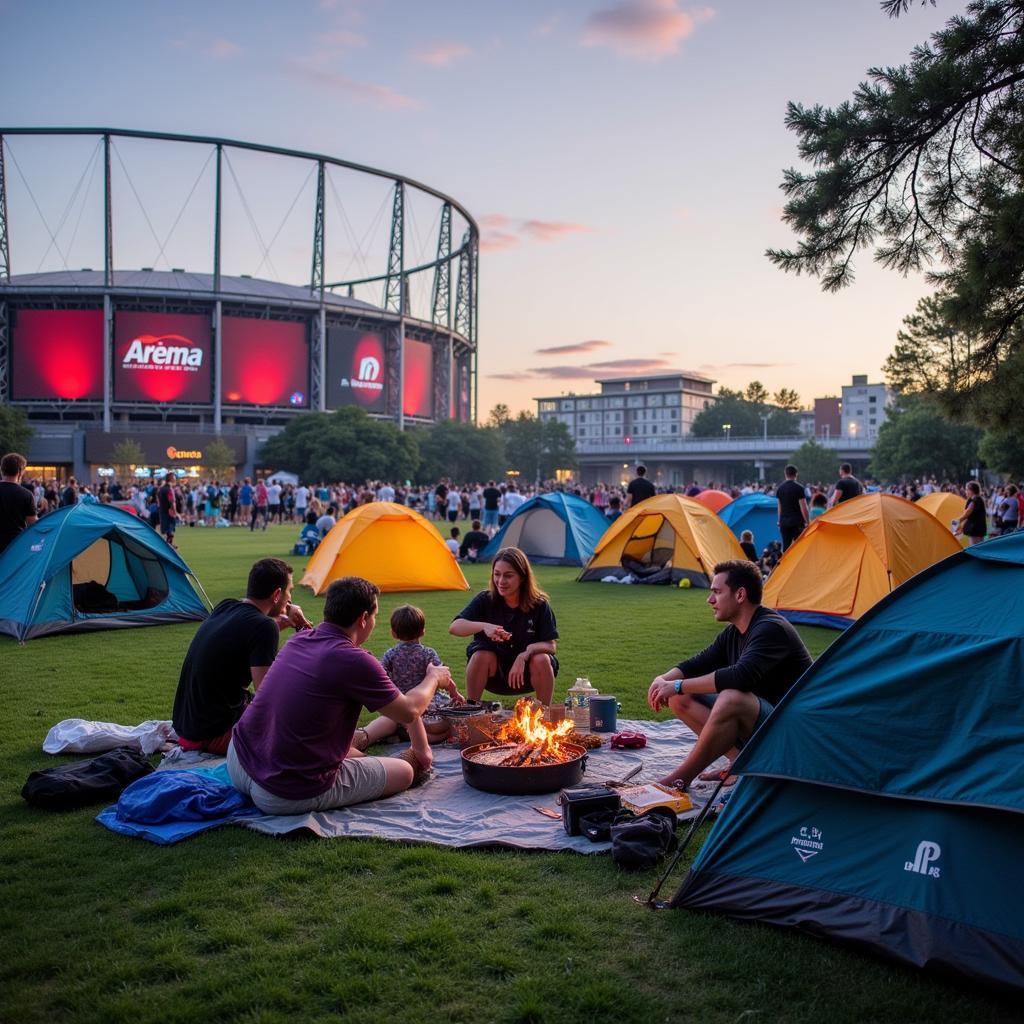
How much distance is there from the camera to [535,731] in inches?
240

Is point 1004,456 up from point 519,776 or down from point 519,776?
up

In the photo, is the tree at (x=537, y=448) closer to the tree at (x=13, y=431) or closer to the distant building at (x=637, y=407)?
the distant building at (x=637, y=407)

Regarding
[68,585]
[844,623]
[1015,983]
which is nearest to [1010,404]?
[844,623]

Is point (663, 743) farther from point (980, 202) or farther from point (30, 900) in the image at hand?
point (980, 202)

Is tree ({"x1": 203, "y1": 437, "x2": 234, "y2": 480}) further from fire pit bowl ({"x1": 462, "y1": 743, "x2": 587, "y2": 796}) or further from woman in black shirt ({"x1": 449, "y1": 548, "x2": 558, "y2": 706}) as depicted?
fire pit bowl ({"x1": 462, "y1": 743, "x2": 587, "y2": 796})

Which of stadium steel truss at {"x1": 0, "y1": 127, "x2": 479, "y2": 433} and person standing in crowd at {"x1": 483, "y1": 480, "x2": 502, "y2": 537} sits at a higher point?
stadium steel truss at {"x1": 0, "y1": 127, "x2": 479, "y2": 433}

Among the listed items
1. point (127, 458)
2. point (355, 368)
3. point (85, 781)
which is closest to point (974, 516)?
point (85, 781)

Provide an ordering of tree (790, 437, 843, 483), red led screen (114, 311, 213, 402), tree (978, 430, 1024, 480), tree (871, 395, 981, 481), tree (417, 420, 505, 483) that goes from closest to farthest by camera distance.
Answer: tree (978, 430, 1024, 480) → red led screen (114, 311, 213, 402) → tree (871, 395, 981, 481) → tree (417, 420, 505, 483) → tree (790, 437, 843, 483)

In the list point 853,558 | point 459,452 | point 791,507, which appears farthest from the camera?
point 459,452

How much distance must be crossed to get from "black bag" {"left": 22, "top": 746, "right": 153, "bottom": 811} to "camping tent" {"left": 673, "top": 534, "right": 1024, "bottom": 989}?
3662 millimetres

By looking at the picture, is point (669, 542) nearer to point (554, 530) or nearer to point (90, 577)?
point (554, 530)

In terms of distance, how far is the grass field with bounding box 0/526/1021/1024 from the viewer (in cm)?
348

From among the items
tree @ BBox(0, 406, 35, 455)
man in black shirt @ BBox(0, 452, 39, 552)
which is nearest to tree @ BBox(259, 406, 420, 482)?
tree @ BBox(0, 406, 35, 455)

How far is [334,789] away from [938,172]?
6.94 metres
